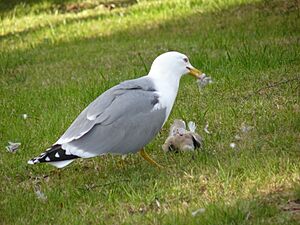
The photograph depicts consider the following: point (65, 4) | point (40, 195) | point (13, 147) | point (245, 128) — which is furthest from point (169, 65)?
point (65, 4)

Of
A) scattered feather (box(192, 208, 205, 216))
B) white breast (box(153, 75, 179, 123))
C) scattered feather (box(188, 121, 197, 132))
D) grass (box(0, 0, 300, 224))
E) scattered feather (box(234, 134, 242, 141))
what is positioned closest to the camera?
scattered feather (box(192, 208, 205, 216))

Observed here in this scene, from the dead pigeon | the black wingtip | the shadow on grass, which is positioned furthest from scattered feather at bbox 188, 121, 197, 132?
the shadow on grass

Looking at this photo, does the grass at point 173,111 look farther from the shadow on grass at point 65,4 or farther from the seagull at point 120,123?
the shadow on grass at point 65,4

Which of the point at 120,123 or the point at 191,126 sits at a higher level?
the point at 120,123

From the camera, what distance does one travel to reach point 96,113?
455 centimetres

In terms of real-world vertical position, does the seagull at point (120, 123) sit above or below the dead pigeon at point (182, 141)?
above

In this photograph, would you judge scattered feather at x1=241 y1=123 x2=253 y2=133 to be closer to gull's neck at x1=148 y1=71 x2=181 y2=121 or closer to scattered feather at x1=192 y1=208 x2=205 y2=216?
gull's neck at x1=148 y1=71 x2=181 y2=121

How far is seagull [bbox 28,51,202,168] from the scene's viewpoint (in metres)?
4.39

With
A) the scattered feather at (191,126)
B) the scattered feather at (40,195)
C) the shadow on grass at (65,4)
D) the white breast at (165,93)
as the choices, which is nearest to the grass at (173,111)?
the scattered feather at (40,195)

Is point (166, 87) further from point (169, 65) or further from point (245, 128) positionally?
point (245, 128)

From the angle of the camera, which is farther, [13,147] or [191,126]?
[13,147]

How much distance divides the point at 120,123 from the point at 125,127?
0.04m

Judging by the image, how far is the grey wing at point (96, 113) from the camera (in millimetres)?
4473

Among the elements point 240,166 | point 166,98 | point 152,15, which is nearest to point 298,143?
point 240,166
